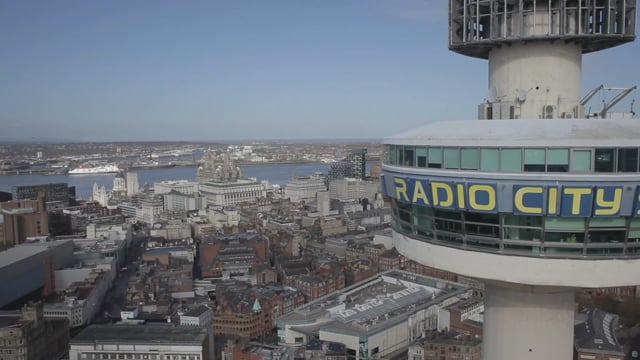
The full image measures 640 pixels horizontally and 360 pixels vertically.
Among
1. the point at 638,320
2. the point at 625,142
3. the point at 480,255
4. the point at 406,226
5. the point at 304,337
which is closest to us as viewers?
the point at 625,142

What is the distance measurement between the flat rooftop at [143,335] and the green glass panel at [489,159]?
19758 millimetres

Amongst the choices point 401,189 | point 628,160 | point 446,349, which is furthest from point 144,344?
point 628,160

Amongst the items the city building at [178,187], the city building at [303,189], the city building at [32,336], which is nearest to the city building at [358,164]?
the city building at [303,189]

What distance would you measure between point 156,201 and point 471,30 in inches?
2549

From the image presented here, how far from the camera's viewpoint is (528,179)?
19.0 feet

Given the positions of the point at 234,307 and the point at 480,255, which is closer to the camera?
the point at 480,255

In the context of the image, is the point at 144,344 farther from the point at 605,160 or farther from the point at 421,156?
the point at 605,160

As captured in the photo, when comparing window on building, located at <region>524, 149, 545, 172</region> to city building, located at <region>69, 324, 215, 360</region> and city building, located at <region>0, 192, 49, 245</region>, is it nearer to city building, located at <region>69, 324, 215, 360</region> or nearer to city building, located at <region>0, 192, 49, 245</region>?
city building, located at <region>69, 324, 215, 360</region>

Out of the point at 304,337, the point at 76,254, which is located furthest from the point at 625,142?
the point at 76,254

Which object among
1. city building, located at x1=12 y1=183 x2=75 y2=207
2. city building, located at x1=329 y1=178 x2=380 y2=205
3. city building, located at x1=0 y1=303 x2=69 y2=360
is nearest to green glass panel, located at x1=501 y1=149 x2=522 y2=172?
city building, located at x1=0 y1=303 x2=69 y2=360

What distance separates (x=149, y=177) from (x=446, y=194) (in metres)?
132

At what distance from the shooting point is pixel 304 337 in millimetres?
26812

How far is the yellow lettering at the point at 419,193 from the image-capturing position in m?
6.64

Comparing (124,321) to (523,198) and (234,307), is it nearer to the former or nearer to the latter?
(234,307)
